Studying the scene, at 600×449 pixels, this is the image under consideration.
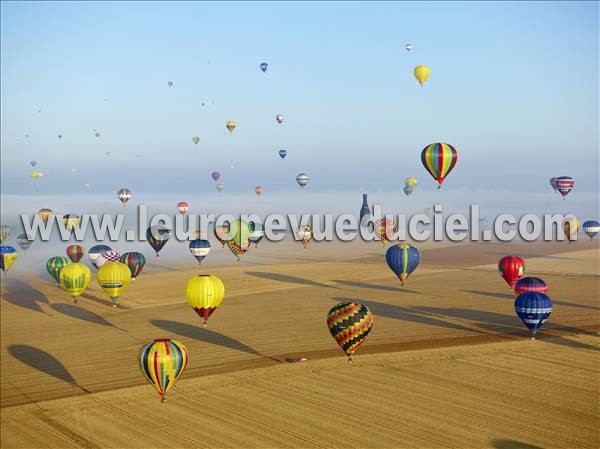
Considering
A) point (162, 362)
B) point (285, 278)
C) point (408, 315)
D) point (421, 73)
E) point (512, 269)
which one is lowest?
point (162, 362)

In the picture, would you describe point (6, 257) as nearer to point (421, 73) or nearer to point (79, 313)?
point (79, 313)

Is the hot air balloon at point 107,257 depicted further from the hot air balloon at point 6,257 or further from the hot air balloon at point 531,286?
the hot air balloon at point 531,286

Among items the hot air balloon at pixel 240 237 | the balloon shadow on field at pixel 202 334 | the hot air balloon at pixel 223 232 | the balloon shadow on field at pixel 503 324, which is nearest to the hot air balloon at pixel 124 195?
the hot air balloon at pixel 223 232

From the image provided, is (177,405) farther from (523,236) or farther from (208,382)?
(523,236)

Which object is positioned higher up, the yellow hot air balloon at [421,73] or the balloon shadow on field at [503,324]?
the yellow hot air balloon at [421,73]

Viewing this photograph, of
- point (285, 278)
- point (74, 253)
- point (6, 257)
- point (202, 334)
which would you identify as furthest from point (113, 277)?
point (285, 278)

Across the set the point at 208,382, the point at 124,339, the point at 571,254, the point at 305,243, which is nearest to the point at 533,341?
the point at 208,382

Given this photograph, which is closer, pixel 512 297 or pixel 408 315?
pixel 408 315
